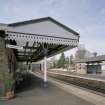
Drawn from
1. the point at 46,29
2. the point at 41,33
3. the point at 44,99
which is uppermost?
the point at 46,29

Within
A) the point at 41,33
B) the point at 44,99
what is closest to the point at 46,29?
the point at 41,33

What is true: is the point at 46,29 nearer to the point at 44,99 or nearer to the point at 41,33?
the point at 41,33

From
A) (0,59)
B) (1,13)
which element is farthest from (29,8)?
(0,59)

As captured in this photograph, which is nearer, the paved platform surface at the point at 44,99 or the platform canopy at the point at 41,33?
the paved platform surface at the point at 44,99

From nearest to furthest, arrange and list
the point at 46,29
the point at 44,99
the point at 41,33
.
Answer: the point at 44,99 → the point at 41,33 → the point at 46,29

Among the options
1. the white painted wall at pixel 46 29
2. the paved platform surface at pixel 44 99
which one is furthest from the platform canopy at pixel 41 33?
the paved platform surface at pixel 44 99

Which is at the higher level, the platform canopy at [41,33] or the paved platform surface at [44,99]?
the platform canopy at [41,33]

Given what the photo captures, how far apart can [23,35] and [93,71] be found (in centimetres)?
2918

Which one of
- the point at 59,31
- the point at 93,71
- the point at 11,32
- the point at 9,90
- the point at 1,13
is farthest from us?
the point at 93,71

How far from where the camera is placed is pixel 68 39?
8453mm

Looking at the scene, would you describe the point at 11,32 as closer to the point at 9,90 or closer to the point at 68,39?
the point at 9,90

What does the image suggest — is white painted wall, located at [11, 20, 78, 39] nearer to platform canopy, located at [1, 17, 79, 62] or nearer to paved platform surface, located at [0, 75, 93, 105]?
platform canopy, located at [1, 17, 79, 62]

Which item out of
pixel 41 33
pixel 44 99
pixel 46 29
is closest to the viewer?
pixel 44 99

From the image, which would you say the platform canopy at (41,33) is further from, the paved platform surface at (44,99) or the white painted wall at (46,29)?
the paved platform surface at (44,99)
